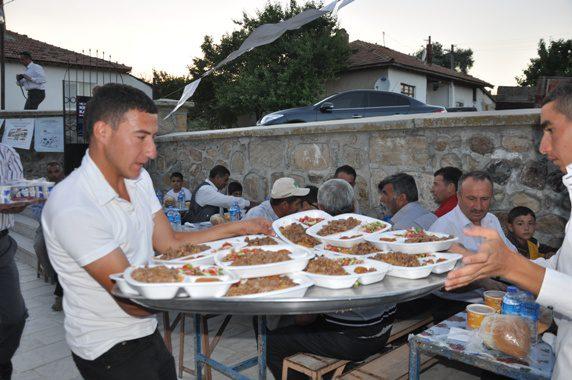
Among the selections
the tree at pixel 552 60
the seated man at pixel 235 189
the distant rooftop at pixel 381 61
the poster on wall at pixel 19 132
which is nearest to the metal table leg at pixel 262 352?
the seated man at pixel 235 189

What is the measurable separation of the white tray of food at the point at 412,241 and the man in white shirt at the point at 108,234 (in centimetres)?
122

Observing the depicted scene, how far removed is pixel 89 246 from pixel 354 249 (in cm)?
132

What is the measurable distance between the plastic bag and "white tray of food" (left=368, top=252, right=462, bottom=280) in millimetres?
386

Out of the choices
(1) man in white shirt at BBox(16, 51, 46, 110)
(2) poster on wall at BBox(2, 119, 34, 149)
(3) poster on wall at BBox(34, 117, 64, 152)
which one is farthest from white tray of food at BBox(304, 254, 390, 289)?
(1) man in white shirt at BBox(16, 51, 46, 110)

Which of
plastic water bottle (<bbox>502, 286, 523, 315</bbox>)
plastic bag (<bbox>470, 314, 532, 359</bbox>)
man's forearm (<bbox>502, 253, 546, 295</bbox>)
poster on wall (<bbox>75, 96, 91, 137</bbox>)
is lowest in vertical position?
plastic bag (<bbox>470, 314, 532, 359</bbox>)

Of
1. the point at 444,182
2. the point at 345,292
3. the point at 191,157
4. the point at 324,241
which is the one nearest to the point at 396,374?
the point at 324,241

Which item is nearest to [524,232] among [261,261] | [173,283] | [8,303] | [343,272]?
[343,272]

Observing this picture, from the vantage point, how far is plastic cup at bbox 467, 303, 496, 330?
2459mm

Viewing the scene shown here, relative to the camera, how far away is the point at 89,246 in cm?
163

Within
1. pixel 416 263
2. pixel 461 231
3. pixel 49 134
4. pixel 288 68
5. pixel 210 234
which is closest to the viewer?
pixel 416 263

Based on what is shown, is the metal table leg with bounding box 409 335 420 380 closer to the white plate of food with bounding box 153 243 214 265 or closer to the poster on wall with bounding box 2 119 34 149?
the white plate of food with bounding box 153 243 214 265

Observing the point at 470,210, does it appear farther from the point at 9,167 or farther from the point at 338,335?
the point at 9,167

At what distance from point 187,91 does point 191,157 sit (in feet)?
9.47

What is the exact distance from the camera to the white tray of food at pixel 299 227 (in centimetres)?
256
